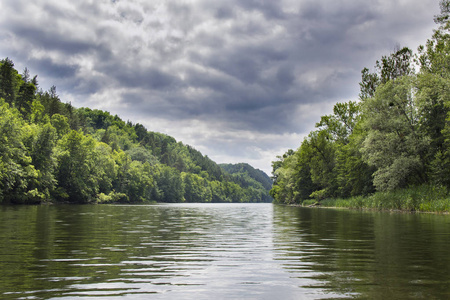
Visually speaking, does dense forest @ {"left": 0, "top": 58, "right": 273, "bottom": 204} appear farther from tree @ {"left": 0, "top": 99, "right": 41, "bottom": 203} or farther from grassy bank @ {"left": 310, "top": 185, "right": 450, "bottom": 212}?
grassy bank @ {"left": 310, "top": 185, "right": 450, "bottom": 212}

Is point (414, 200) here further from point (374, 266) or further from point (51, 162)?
point (51, 162)

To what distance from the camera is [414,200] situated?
4359 cm

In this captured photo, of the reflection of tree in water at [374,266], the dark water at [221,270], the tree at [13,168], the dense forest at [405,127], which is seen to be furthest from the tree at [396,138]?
the tree at [13,168]


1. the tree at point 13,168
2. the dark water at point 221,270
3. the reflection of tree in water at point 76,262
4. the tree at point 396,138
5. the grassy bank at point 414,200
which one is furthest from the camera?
the tree at point 13,168

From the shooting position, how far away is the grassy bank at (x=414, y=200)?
39562 millimetres

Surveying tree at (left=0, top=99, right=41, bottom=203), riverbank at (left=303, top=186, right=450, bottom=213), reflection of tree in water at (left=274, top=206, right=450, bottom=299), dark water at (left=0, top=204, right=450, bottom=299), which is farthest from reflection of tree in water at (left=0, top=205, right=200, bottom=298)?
tree at (left=0, top=99, right=41, bottom=203)

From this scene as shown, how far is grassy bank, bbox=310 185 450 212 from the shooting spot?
130ft

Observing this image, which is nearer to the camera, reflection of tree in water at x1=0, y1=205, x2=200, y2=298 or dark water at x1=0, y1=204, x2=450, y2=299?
dark water at x1=0, y1=204, x2=450, y2=299

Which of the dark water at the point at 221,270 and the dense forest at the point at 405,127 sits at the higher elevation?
the dense forest at the point at 405,127

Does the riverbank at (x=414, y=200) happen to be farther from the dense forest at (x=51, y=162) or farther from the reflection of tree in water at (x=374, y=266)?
the dense forest at (x=51, y=162)

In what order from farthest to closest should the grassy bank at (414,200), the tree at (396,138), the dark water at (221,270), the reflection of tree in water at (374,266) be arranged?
the tree at (396,138) → the grassy bank at (414,200) → the reflection of tree in water at (374,266) → the dark water at (221,270)

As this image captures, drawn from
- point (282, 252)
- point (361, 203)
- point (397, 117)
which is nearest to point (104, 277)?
point (282, 252)

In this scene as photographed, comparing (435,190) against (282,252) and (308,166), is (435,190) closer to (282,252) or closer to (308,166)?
(282,252)

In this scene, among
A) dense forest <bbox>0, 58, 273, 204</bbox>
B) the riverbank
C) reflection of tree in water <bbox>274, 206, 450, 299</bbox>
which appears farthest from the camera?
dense forest <bbox>0, 58, 273, 204</bbox>
